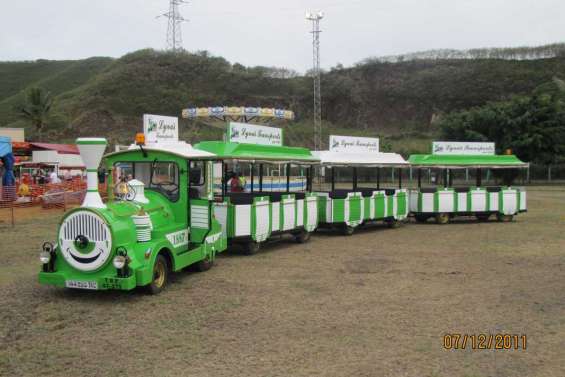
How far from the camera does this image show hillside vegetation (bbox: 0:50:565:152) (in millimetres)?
68062

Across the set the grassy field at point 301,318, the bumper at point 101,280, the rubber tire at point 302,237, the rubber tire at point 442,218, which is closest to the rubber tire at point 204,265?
the grassy field at point 301,318

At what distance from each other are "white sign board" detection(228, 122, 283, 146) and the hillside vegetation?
161 ft

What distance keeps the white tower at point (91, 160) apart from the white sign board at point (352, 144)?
30.4ft

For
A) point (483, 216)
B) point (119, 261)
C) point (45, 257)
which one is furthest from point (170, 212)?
point (483, 216)

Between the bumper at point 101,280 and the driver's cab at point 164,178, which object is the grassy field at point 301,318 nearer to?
the bumper at point 101,280

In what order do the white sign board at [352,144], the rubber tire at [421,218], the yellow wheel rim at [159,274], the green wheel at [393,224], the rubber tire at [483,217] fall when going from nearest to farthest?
the yellow wheel rim at [159,274], the white sign board at [352,144], the green wheel at [393,224], the rubber tire at [421,218], the rubber tire at [483,217]

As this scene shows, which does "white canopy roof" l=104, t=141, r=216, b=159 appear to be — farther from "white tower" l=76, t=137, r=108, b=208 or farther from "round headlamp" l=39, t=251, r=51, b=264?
"round headlamp" l=39, t=251, r=51, b=264

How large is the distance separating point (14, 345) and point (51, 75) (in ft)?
375

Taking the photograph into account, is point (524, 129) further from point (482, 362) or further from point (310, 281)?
point (482, 362)

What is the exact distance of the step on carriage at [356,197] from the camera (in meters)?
14.1

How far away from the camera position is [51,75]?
10762 cm

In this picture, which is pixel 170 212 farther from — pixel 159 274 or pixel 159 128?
pixel 159 128
